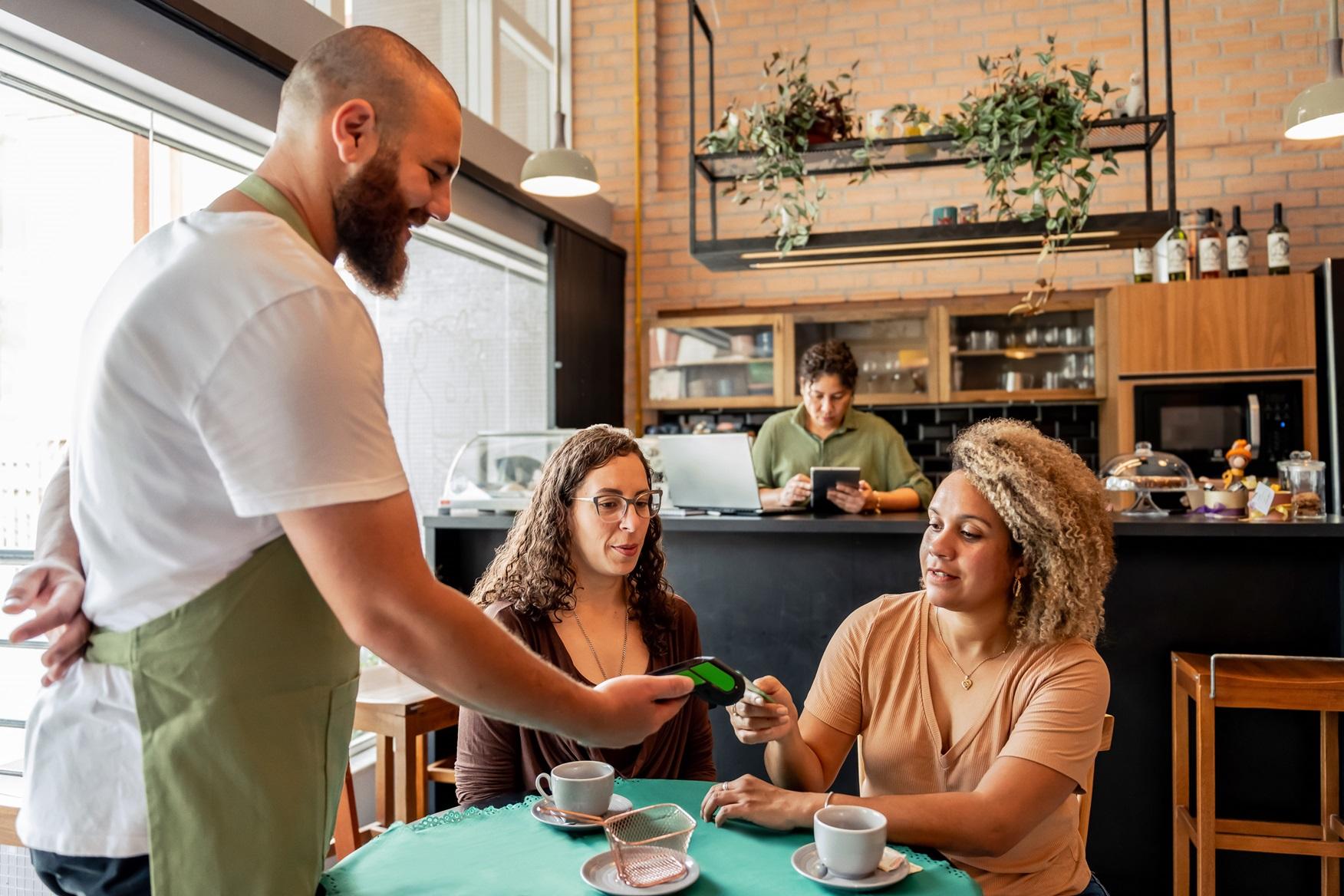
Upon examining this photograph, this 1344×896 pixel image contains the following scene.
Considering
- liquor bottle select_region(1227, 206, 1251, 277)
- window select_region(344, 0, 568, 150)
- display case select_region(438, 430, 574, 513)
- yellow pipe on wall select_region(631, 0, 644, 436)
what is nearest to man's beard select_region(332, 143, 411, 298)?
display case select_region(438, 430, 574, 513)

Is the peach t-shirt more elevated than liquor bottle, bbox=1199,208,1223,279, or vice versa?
liquor bottle, bbox=1199,208,1223,279

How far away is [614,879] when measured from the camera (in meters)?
1.26

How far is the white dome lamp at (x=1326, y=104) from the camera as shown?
322cm

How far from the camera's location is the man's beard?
1.02 metres

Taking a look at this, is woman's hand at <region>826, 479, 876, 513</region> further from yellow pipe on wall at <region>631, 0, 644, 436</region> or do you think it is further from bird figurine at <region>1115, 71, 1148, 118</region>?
yellow pipe on wall at <region>631, 0, 644, 436</region>

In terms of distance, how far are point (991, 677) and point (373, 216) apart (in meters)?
1.28

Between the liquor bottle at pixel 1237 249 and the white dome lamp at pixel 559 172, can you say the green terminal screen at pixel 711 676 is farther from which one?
the liquor bottle at pixel 1237 249

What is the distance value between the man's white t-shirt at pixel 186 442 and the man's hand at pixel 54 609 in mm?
16

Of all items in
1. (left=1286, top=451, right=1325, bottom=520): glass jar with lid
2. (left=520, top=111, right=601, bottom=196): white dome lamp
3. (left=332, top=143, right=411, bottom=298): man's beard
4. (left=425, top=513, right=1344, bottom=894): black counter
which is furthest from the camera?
A: (left=520, top=111, right=601, bottom=196): white dome lamp

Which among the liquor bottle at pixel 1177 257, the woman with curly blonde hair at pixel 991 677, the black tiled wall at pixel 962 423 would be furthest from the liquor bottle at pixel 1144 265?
the woman with curly blonde hair at pixel 991 677

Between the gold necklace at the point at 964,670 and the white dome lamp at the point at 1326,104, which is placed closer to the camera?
the gold necklace at the point at 964,670

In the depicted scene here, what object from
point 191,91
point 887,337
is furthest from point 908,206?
point 191,91

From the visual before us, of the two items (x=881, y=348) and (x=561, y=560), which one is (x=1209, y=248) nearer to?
(x=881, y=348)

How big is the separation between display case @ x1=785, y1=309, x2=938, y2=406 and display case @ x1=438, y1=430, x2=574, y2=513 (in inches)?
82.3
